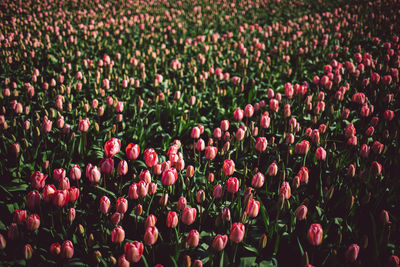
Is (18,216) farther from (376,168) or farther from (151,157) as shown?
(376,168)

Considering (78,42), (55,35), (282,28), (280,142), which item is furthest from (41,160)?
(282,28)

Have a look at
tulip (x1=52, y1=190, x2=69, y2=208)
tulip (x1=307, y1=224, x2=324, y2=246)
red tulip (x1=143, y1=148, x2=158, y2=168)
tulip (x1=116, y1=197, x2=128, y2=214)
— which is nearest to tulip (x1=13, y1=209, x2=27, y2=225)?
tulip (x1=52, y1=190, x2=69, y2=208)

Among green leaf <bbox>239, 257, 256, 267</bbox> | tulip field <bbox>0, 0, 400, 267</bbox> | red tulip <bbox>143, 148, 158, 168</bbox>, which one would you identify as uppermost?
red tulip <bbox>143, 148, 158, 168</bbox>

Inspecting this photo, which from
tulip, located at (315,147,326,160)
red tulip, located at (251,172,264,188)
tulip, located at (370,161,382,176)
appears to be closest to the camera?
red tulip, located at (251,172,264,188)

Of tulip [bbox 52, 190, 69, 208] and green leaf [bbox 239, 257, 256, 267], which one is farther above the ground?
tulip [bbox 52, 190, 69, 208]

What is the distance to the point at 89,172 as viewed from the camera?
180cm

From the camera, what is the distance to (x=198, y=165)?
2.51 metres

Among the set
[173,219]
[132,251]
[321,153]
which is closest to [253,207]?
→ [173,219]

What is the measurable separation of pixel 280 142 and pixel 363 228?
1.08 metres

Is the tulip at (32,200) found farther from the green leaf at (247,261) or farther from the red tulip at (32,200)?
the green leaf at (247,261)

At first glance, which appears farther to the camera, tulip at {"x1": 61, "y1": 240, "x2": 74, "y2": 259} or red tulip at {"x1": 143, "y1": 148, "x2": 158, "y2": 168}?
red tulip at {"x1": 143, "y1": 148, "x2": 158, "y2": 168}

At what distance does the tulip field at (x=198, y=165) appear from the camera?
64.4 inches

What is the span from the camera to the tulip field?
1.64 metres

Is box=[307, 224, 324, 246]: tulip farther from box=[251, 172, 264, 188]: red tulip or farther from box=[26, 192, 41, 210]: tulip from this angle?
box=[26, 192, 41, 210]: tulip
